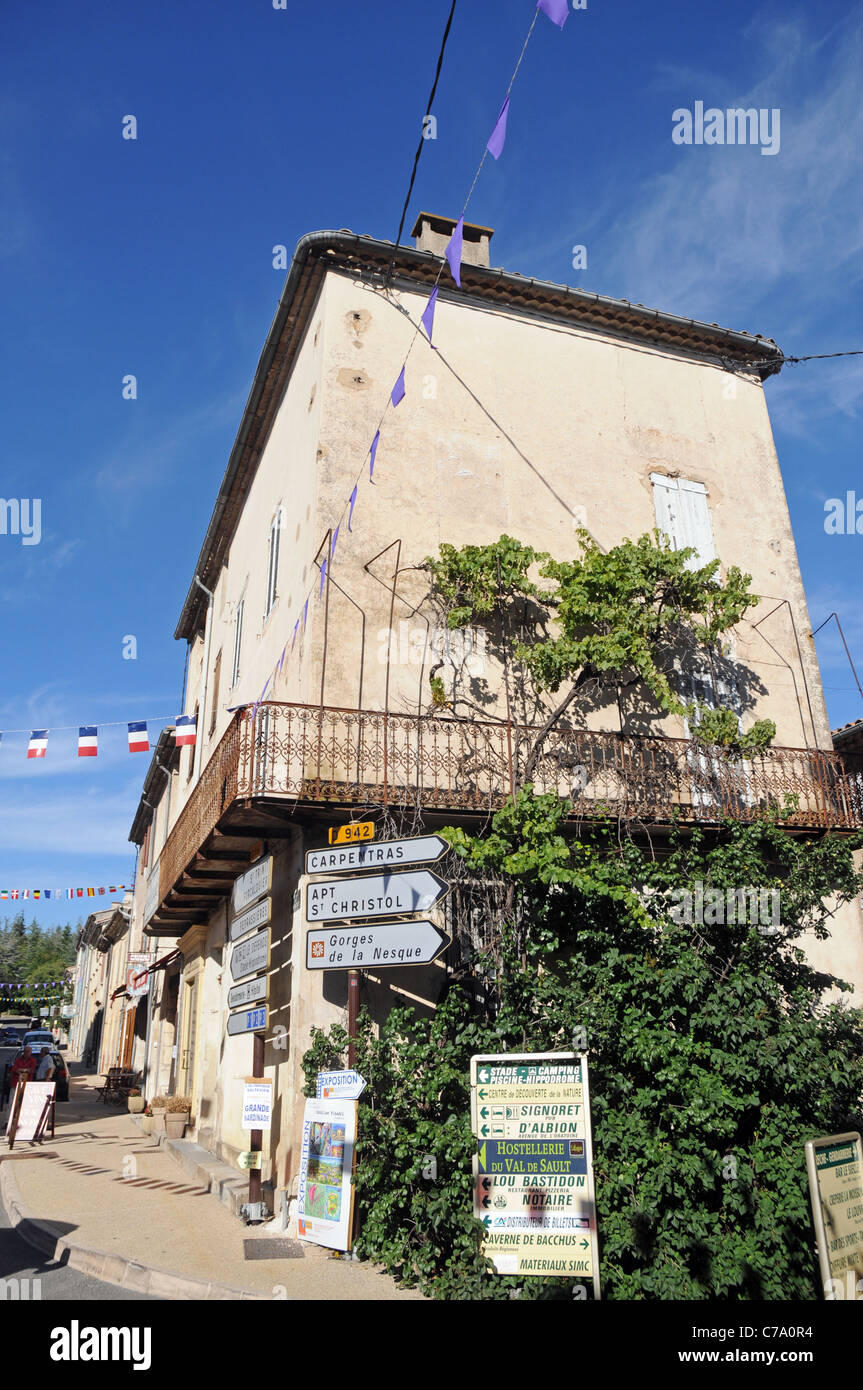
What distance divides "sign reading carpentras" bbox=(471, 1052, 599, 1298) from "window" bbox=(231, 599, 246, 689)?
9850 millimetres

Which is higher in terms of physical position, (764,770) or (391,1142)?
(764,770)

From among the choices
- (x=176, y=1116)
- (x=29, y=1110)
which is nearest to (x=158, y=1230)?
(x=29, y=1110)

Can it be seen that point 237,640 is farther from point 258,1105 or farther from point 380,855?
point 258,1105

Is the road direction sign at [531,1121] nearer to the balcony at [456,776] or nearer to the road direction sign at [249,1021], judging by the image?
the balcony at [456,776]

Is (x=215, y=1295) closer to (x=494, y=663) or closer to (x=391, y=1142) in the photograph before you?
(x=391, y=1142)

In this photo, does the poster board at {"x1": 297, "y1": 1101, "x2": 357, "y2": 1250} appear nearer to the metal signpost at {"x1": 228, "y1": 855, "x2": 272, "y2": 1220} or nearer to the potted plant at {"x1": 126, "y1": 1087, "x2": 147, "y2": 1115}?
the metal signpost at {"x1": 228, "y1": 855, "x2": 272, "y2": 1220}

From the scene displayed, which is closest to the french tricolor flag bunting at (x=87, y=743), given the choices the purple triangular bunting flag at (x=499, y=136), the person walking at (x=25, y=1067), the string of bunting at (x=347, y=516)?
the string of bunting at (x=347, y=516)

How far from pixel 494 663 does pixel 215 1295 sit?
22.4ft

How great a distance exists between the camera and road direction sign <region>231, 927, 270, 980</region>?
9500 mm

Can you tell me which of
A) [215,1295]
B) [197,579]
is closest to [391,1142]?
[215,1295]

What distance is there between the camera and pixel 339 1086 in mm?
7750

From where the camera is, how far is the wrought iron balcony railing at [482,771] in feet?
30.2
